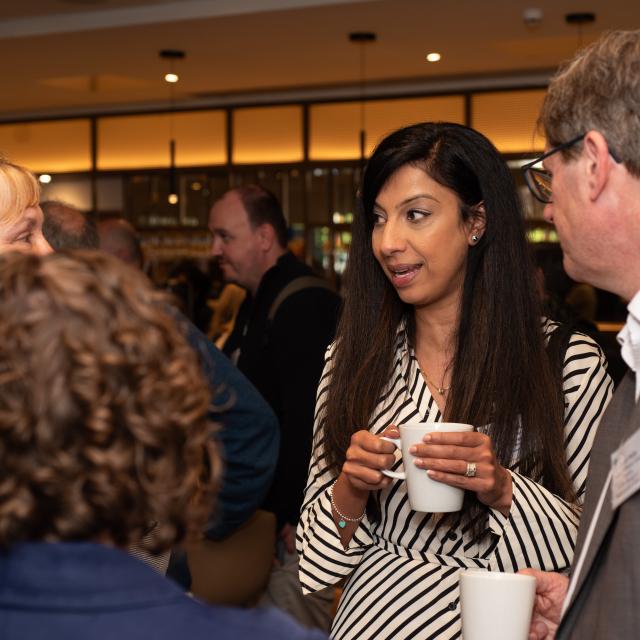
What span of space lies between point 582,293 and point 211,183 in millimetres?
5363

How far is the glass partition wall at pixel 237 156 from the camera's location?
922 cm

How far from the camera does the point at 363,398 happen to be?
189 centimetres

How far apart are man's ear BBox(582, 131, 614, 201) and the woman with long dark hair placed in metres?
0.54

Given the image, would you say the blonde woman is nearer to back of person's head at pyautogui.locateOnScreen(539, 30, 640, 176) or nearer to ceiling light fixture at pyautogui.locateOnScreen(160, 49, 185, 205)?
back of person's head at pyautogui.locateOnScreen(539, 30, 640, 176)

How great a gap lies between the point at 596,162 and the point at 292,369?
7.62 feet

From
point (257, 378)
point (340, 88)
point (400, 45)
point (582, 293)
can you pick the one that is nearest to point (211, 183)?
point (340, 88)

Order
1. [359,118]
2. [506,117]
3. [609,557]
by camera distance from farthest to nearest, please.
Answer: [359,118]
[506,117]
[609,557]

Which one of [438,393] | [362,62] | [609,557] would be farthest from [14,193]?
[362,62]

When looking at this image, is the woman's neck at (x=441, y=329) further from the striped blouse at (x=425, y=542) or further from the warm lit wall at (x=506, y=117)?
the warm lit wall at (x=506, y=117)

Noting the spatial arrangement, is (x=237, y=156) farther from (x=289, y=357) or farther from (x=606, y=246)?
(x=606, y=246)

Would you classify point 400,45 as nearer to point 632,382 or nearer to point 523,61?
point 523,61

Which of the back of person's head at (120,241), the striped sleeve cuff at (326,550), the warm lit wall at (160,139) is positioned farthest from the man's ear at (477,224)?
the warm lit wall at (160,139)

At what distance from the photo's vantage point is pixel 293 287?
363cm

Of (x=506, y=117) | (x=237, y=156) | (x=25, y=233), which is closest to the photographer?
(x=25, y=233)
